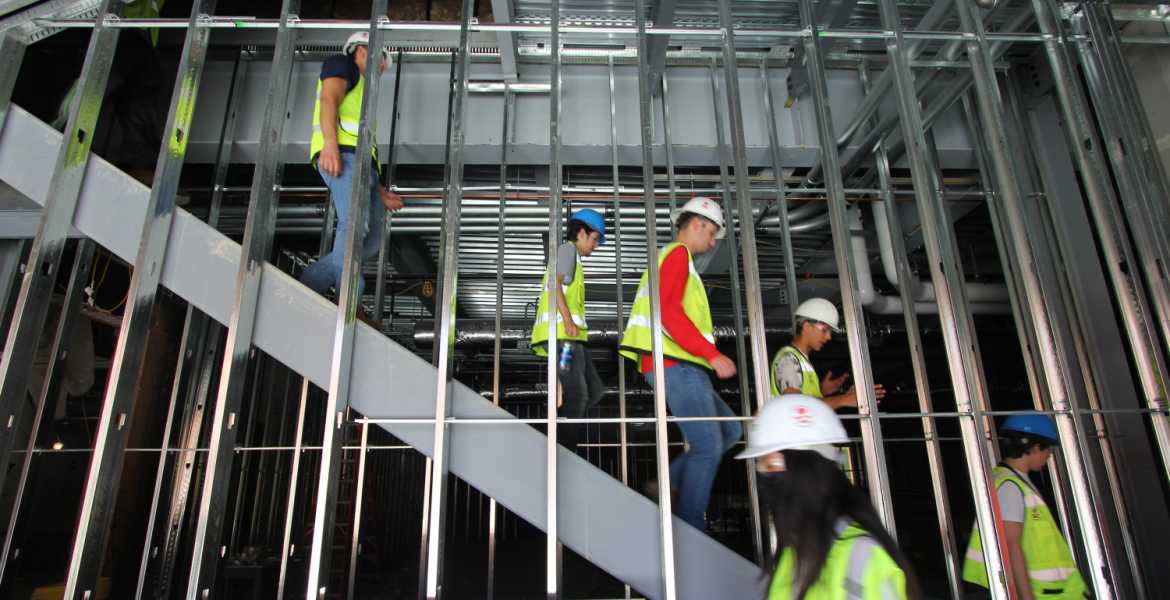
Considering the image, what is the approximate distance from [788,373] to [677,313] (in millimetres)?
1135

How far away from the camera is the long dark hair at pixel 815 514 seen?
150cm

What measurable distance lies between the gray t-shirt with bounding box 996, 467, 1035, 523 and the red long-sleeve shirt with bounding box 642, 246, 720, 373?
1512mm

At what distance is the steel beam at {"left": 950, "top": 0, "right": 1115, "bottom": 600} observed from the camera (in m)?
2.73

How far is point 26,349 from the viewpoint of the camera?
9.61ft

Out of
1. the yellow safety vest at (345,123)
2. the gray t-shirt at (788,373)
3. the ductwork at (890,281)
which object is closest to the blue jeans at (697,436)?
the gray t-shirt at (788,373)

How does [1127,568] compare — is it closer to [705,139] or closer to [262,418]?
[705,139]

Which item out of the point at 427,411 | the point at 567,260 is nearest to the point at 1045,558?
the point at 567,260

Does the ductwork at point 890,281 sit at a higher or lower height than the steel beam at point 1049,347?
higher

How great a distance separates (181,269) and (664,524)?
2.64m

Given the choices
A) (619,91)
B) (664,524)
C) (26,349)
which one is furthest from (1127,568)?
(26,349)

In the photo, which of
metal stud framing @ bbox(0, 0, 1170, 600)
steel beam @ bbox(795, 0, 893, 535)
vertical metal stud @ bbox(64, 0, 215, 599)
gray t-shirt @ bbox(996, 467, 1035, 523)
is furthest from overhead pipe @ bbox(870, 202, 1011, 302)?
vertical metal stud @ bbox(64, 0, 215, 599)

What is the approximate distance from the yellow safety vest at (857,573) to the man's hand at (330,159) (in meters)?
2.89

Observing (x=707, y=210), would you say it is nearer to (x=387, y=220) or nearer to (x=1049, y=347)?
(x=1049, y=347)

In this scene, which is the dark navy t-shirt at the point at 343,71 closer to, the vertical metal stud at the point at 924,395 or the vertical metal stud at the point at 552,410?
the vertical metal stud at the point at 552,410
